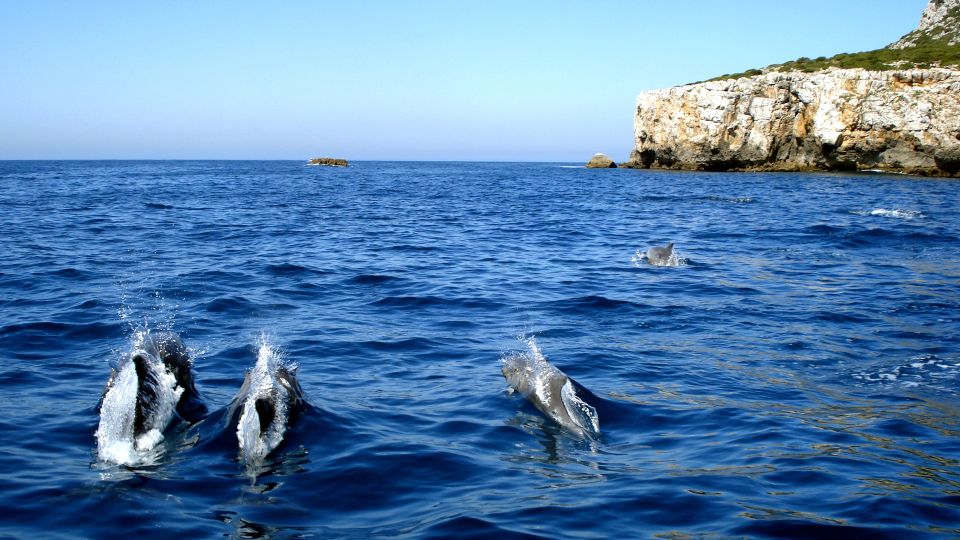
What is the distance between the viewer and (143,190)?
53781 millimetres

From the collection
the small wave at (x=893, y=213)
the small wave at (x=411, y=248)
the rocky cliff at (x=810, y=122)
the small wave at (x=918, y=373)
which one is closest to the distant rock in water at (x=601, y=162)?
the rocky cliff at (x=810, y=122)

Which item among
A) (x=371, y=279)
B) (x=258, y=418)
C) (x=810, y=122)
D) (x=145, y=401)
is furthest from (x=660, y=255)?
(x=810, y=122)

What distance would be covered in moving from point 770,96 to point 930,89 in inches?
644

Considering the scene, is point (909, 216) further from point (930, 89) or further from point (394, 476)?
point (930, 89)

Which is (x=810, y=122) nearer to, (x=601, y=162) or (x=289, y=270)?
(x=601, y=162)

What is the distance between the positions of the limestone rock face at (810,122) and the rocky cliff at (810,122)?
0.09 m

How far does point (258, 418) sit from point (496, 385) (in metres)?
3.47

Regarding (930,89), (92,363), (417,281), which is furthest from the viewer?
(930,89)

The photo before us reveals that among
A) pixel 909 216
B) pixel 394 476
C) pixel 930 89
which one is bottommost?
pixel 394 476

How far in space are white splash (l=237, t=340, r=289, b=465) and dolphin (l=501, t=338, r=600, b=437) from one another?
3.08 m

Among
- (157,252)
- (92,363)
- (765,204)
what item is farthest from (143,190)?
(92,363)

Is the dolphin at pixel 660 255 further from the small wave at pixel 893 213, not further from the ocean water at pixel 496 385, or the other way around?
the small wave at pixel 893 213

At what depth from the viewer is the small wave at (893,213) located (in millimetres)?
31266

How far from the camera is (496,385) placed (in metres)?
10.4
